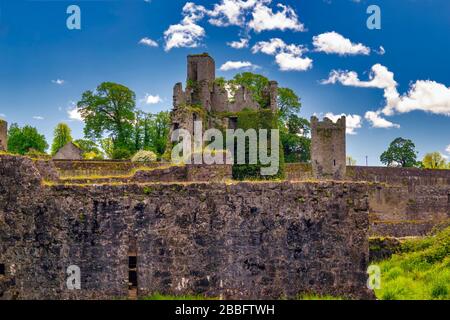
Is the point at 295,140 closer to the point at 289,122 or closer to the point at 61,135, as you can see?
the point at 289,122

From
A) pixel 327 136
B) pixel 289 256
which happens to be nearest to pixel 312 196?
pixel 289 256

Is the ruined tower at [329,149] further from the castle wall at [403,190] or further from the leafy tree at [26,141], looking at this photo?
the leafy tree at [26,141]

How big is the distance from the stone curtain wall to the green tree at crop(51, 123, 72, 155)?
2683 inches

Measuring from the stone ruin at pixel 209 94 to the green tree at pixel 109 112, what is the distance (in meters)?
21.6

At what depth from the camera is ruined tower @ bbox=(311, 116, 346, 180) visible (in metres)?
56.8

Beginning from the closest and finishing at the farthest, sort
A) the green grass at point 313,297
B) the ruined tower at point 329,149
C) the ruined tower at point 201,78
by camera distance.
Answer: the green grass at point 313,297 < the ruined tower at point 201,78 < the ruined tower at point 329,149

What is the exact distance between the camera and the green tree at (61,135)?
3113 inches

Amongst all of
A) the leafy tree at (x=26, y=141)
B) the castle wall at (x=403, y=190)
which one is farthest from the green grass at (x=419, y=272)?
the leafy tree at (x=26, y=141)

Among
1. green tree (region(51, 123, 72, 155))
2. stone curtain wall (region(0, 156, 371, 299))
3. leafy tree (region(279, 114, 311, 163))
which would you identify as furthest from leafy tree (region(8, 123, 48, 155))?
stone curtain wall (region(0, 156, 371, 299))

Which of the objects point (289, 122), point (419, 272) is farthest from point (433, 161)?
point (419, 272)

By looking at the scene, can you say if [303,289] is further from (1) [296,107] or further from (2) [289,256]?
(1) [296,107]

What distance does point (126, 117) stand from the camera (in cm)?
7362

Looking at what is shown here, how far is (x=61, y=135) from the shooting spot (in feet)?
263
